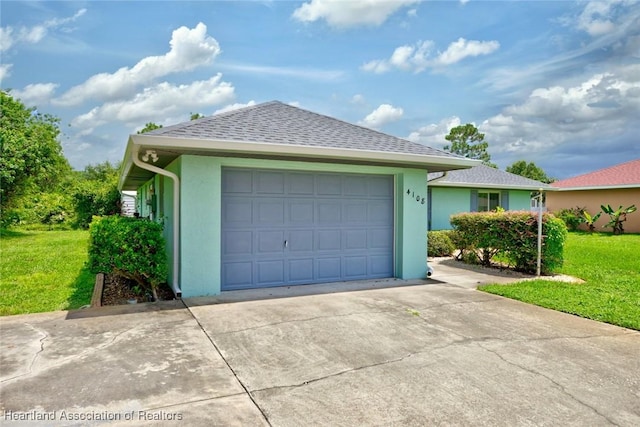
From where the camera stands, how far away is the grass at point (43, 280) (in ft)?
21.5

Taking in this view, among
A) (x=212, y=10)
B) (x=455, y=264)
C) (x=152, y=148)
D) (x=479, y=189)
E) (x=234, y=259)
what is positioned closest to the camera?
(x=152, y=148)

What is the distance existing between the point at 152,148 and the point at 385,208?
4.95 metres

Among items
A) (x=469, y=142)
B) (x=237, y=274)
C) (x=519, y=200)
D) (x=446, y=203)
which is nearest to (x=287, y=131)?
(x=237, y=274)

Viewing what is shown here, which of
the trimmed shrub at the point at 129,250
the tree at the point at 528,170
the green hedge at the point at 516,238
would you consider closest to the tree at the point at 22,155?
the trimmed shrub at the point at 129,250

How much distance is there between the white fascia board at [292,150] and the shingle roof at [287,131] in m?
0.18

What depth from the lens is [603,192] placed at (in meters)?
22.0

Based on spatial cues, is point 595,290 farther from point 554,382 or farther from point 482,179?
point 482,179

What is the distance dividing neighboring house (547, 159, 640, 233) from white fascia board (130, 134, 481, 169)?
16.3 meters

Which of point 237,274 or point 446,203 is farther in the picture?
point 446,203

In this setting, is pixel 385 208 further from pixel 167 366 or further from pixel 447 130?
pixel 447 130

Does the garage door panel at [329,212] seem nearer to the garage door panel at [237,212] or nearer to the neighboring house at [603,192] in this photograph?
the garage door panel at [237,212]

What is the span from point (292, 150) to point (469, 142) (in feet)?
138

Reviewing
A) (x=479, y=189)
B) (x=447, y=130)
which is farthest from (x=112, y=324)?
(x=447, y=130)

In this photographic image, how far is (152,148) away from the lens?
638 cm
